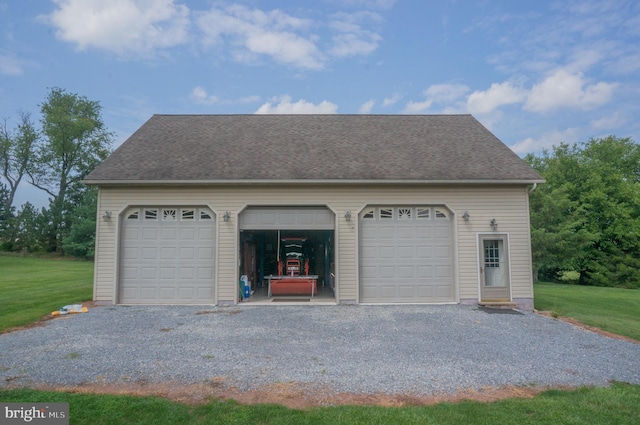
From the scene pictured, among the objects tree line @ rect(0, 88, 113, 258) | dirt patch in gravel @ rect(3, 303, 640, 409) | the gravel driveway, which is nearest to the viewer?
dirt patch in gravel @ rect(3, 303, 640, 409)

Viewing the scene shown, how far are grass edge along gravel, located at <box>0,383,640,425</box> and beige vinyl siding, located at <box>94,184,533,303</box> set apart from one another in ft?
19.4

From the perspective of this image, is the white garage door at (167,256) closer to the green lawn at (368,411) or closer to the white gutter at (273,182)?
the white gutter at (273,182)

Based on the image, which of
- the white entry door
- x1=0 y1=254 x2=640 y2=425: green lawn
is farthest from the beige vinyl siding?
x1=0 y1=254 x2=640 y2=425: green lawn

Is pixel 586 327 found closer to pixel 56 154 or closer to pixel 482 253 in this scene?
pixel 482 253

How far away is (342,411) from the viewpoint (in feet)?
11.7

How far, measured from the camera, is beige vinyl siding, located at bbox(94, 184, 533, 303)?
972 cm

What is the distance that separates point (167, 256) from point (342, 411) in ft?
25.3

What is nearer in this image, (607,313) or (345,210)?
(607,313)

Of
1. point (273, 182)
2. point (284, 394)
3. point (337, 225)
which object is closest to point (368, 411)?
point (284, 394)

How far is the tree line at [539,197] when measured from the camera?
20.7m

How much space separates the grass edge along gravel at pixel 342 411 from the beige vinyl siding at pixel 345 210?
591cm

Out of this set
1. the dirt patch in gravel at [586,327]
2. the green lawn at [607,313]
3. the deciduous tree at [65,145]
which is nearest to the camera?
the dirt patch in gravel at [586,327]

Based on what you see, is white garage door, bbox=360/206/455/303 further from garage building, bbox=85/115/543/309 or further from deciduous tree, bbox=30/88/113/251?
deciduous tree, bbox=30/88/113/251

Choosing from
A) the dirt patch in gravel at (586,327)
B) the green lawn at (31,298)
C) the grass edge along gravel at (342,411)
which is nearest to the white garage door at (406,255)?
the dirt patch in gravel at (586,327)
